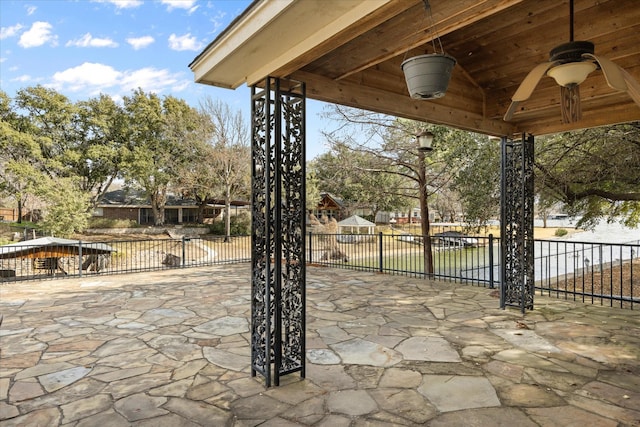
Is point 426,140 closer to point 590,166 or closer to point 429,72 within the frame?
point 590,166

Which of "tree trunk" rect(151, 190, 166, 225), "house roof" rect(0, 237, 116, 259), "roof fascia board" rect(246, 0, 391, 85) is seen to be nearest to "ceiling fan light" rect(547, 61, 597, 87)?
"roof fascia board" rect(246, 0, 391, 85)

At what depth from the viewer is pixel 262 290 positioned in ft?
9.35

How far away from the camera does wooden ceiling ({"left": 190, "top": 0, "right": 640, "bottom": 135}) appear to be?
211 centimetres

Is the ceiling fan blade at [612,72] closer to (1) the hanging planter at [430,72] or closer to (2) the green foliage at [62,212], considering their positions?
(1) the hanging planter at [430,72]

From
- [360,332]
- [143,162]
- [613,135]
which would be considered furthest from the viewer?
[143,162]

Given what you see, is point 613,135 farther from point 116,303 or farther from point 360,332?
point 116,303

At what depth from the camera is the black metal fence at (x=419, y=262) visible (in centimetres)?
631

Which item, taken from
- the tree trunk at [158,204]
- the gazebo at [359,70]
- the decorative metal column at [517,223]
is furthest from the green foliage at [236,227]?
the gazebo at [359,70]

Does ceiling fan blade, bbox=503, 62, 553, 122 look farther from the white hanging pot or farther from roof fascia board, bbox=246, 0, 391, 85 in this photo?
roof fascia board, bbox=246, 0, 391, 85

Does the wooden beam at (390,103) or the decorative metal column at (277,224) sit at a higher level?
the wooden beam at (390,103)

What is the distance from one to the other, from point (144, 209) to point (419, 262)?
23.6 meters

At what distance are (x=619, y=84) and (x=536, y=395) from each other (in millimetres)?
2100

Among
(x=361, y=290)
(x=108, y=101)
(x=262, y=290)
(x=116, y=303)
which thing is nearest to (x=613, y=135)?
(x=361, y=290)

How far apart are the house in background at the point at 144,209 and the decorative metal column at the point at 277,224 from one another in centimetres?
2420
